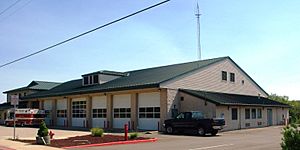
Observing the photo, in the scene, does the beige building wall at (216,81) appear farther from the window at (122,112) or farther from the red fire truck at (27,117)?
the red fire truck at (27,117)

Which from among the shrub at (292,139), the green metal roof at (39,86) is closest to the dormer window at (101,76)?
the green metal roof at (39,86)

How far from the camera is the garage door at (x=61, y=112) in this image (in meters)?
45.8

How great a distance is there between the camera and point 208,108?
104 feet

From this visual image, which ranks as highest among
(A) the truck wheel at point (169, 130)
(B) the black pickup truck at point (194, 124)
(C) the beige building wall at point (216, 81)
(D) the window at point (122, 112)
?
(C) the beige building wall at point (216, 81)

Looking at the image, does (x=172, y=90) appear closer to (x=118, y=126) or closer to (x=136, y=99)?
(x=136, y=99)

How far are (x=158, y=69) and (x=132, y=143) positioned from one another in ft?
71.9

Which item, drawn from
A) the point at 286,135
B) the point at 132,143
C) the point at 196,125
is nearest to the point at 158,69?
the point at 196,125

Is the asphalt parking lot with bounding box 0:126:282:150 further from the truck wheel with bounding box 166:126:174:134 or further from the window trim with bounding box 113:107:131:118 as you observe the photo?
the window trim with bounding box 113:107:131:118

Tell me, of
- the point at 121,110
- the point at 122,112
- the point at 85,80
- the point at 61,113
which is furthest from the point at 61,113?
the point at 122,112

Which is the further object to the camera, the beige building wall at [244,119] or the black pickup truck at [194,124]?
the beige building wall at [244,119]

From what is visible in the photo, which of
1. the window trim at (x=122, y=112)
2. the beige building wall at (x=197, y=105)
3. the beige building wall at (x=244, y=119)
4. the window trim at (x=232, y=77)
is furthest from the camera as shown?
the window trim at (x=232, y=77)

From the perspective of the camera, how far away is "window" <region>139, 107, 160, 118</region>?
33.0m

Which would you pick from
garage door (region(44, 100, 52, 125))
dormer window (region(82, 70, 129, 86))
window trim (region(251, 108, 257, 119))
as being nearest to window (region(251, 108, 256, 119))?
window trim (region(251, 108, 257, 119))

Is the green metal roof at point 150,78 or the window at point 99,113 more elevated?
the green metal roof at point 150,78
